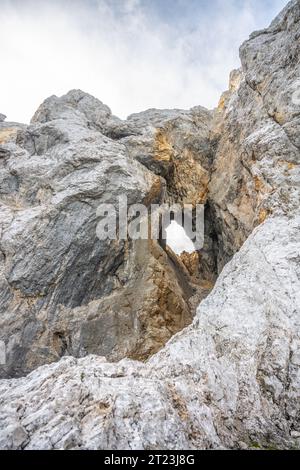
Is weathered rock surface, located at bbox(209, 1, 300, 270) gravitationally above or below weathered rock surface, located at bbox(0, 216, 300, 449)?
above

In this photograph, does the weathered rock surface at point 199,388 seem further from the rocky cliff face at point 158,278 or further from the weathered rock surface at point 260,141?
the weathered rock surface at point 260,141

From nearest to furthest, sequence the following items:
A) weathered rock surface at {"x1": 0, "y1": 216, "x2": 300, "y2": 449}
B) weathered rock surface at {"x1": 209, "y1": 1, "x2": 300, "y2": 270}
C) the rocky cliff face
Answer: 1. weathered rock surface at {"x1": 0, "y1": 216, "x2": 300, "y2": 449}
2. the rocky cliff face
3. weathered rock surface at {"x1": 209, "y1": 1, "x2": 300, "y2": 270}

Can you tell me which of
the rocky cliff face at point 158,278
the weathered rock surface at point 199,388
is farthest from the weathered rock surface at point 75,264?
the weathered rock surface at point 199,388

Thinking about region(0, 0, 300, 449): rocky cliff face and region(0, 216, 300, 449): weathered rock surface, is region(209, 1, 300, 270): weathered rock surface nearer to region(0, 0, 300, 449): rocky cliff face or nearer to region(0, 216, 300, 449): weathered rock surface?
region(0, 0, 300, 449): rocky cliff face

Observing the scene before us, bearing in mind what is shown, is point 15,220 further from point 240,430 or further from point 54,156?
point 240,430

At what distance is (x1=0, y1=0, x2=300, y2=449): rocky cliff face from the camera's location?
31.2ft

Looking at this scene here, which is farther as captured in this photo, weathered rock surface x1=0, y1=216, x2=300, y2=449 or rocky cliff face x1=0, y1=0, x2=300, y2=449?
rocky cliff face x1=0, y1=0, x2=300, y2=449

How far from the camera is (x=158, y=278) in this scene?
77.7 ft

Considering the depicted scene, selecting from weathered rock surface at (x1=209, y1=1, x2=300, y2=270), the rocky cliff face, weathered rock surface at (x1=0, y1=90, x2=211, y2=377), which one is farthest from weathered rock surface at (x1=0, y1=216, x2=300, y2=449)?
weathered rock surface at (x1=0, y1=90, x2=211, y2=377)

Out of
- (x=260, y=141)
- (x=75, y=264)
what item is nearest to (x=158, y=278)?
(x=75, y=264)

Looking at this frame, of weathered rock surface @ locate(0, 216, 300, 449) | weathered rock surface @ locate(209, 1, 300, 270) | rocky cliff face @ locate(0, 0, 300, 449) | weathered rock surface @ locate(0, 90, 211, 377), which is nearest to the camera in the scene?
weathered rock surface @ locate(0, 216, 300, 449)

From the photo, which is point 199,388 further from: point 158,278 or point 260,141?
point 260,141

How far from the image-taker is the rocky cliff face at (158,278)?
9508mm

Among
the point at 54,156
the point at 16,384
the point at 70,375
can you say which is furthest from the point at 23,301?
the point at 54,156
